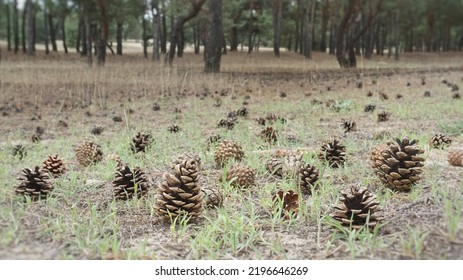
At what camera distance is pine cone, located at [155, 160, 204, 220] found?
2253 millimetres

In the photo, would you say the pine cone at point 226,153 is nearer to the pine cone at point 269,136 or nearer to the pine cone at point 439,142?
the pine cone at point 269,136

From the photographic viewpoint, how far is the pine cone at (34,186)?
2488mm

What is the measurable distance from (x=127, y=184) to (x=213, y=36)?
42.2 ft

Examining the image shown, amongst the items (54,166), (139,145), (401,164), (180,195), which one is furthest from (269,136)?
(180,195)

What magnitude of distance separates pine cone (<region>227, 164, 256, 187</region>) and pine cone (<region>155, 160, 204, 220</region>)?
22.8 inches

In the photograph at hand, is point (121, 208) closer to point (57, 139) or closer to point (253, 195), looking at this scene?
point (253, 195)

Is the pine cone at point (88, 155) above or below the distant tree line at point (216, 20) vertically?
below

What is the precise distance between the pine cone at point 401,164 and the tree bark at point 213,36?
12614 mm

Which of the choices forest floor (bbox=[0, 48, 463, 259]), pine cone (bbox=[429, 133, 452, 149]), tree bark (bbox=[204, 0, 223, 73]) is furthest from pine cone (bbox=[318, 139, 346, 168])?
tree bark (bbox=[204, 0, 223, 73])

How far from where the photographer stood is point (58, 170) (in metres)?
3.22

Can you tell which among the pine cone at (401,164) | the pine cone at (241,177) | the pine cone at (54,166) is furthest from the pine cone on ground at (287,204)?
the pine cone at (54,166)

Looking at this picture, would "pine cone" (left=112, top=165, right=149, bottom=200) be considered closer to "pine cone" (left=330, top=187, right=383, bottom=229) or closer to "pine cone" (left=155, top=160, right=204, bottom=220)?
"pine cone" (left=155, top=160, right=204, bottom=220)

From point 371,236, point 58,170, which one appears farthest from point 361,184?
point 58,170

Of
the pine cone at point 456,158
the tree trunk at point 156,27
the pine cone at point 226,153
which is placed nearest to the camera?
the pine cone at point 456,158
